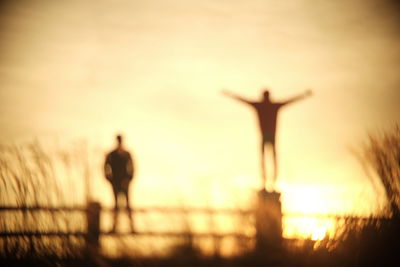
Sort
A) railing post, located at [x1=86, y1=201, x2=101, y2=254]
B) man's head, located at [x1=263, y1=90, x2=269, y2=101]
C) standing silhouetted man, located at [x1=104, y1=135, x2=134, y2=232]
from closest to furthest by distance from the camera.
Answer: railing post, located at [x1=86, y1=201, x2=101, y2=254], standing silhouetted man, located at [x1=104, y1=135, x2=134, y2=232], man's head, located at [x1=263, y1=90, x2=269, y2=101]

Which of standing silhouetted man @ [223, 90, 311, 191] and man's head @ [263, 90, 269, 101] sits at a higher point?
man's head @ [263, 90, 269, 101]

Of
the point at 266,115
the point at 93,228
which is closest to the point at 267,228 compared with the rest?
the point at 93,228

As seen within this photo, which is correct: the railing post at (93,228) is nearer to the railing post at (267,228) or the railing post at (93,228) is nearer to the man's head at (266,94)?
the railing post at (267,228)

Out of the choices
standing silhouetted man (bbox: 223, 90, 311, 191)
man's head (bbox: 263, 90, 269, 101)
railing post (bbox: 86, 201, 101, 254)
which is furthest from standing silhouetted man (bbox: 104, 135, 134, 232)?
railing post (bbox: 86, 201, 101, 254)

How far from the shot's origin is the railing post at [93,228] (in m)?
3.16

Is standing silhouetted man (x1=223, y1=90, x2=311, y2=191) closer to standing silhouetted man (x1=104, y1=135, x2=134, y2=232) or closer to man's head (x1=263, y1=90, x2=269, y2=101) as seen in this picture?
man's head (x1=263, y1=90, x2=269, y2=101)

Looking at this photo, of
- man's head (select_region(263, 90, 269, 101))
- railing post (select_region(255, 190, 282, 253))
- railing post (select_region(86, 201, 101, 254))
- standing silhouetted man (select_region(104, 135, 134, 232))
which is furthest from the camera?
man's head (select_region(263, 90, 269, 101))

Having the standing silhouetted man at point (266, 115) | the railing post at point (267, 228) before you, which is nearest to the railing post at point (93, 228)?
the railing post at point (267, 228)

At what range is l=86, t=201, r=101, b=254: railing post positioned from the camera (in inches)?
124

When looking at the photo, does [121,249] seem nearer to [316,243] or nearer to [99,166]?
[99,166]

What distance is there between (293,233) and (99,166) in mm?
1490

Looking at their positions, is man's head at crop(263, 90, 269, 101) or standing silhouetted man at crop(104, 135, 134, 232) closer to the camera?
standing silhouetted man at crop(104, 135, 134, 232)

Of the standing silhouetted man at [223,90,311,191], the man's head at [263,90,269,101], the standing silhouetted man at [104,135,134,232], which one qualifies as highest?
the man's head at [263,90,269,101]

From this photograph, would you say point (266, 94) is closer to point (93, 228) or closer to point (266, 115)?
point (266, 115)
